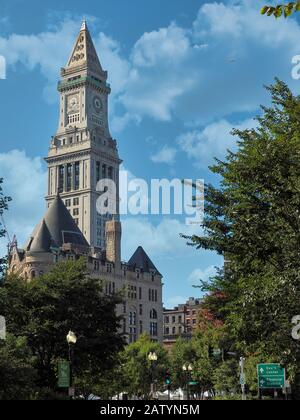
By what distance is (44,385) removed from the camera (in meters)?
43.3

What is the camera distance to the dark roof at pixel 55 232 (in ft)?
461

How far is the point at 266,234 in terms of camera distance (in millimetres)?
25031

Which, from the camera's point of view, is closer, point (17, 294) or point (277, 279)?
point (277, 279)

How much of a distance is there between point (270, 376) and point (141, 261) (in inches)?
5617


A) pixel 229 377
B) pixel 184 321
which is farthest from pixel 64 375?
pixel 184 321

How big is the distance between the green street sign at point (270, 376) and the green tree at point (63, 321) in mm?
12472

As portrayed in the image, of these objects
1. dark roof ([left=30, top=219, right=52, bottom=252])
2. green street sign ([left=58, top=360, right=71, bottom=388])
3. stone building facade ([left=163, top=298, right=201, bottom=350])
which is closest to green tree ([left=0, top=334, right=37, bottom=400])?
green street sign ([left=58, top=360, right=71, bottom=388])

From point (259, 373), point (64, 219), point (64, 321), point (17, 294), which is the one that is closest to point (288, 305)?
point (259, 373)

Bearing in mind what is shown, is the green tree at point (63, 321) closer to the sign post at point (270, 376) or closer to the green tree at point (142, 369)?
the sign post at point (270, 376)

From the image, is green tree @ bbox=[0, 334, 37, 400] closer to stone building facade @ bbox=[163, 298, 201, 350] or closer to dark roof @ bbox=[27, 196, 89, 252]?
dark roof @ bbox=[27, 196, 89, 252]

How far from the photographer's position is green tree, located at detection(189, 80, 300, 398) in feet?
75.8

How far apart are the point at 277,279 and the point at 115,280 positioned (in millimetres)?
142297

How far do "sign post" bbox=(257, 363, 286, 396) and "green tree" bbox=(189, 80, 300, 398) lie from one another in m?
5.51

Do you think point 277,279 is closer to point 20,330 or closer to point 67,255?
point 20,330
